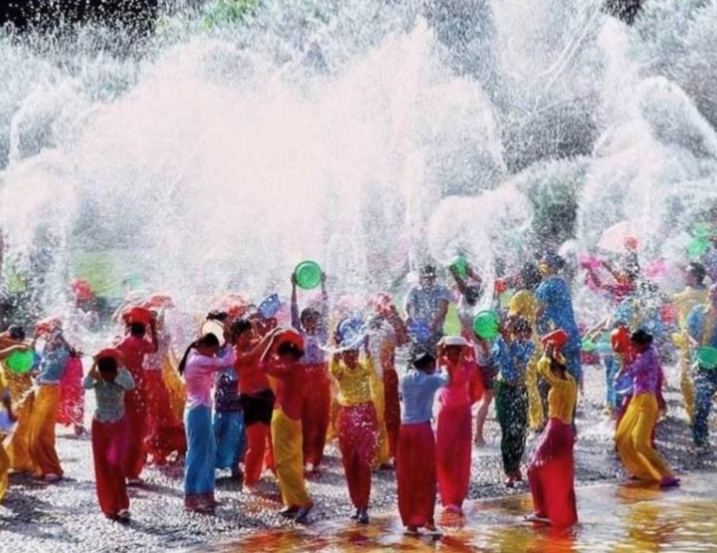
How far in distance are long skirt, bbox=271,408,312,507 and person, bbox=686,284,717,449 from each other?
14.4ft

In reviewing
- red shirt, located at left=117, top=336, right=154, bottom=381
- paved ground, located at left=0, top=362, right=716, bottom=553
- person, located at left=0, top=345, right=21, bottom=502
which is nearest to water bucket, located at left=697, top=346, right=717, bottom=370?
paved ground, located at left=0, top=362, right=716, bottom=553

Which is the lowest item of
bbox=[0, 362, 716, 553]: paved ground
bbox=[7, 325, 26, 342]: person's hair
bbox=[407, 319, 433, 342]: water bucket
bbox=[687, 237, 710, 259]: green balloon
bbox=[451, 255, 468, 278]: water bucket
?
bbox=[0, 362, 716, 553]: paved ground

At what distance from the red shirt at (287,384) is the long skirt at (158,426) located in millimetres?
2038

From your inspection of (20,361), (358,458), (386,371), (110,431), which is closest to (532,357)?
(386,371)

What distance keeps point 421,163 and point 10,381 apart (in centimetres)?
1125

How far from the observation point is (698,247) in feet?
54.0

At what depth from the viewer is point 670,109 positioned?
28234mm

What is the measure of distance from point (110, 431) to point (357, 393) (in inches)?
67.7

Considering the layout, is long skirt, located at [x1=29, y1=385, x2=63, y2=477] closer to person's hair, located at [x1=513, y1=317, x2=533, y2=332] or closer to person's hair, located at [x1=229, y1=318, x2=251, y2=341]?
person's hair, located at [x1=229, y1=318, x2=251, y2=341]

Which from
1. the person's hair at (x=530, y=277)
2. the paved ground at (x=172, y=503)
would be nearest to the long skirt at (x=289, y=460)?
the paved ground at (x=172, y=503)

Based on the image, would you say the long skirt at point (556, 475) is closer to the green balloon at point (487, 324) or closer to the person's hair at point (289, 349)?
the person's hair at point (289, 349)

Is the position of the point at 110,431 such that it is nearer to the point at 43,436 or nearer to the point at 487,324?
the point at 43,436

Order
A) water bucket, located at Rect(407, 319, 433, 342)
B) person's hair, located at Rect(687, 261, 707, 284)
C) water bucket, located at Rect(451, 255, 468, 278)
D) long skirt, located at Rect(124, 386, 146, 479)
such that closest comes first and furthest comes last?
long skirt, located at Rect(124, 386, 146, 479), water bucket, located at Rect(407, 319, 433, 342), person's hair, located at Rect(687, 261, 707, 284), water bucket, located at Rect(451, 255, 468, 278)

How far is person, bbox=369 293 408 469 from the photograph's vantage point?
11.9 m
